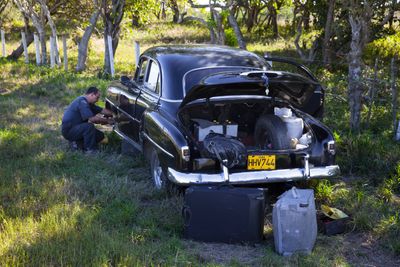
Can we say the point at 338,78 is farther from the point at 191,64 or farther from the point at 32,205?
the point at 32,205

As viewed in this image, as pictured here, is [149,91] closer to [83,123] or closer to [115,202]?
[83,123]

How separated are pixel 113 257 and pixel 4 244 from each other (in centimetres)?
93

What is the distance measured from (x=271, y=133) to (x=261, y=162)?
67cm

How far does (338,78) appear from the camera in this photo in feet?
43.6

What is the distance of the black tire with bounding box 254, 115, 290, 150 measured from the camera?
21.0 feet

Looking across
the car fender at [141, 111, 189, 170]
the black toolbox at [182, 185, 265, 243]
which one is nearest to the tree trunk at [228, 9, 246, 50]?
the car fender at [141, 111, 189, 170]

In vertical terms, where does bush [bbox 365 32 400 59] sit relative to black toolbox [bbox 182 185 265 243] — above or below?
above

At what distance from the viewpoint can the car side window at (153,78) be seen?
7.28 metres

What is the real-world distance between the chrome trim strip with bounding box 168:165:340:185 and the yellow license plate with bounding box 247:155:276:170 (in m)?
0.05

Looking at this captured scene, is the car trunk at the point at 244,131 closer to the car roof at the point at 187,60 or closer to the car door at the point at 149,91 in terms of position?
the car roof at the point at 187,60

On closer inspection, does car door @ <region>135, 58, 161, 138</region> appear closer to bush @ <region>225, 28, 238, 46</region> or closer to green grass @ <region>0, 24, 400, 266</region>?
green grass @ <region>0, 24, 400, 266</region>

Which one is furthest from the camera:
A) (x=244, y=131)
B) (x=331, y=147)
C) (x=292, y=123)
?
(x=244, y=131)

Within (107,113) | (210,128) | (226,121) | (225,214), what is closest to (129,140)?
(107,113)

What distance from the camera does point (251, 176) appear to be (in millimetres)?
5875
